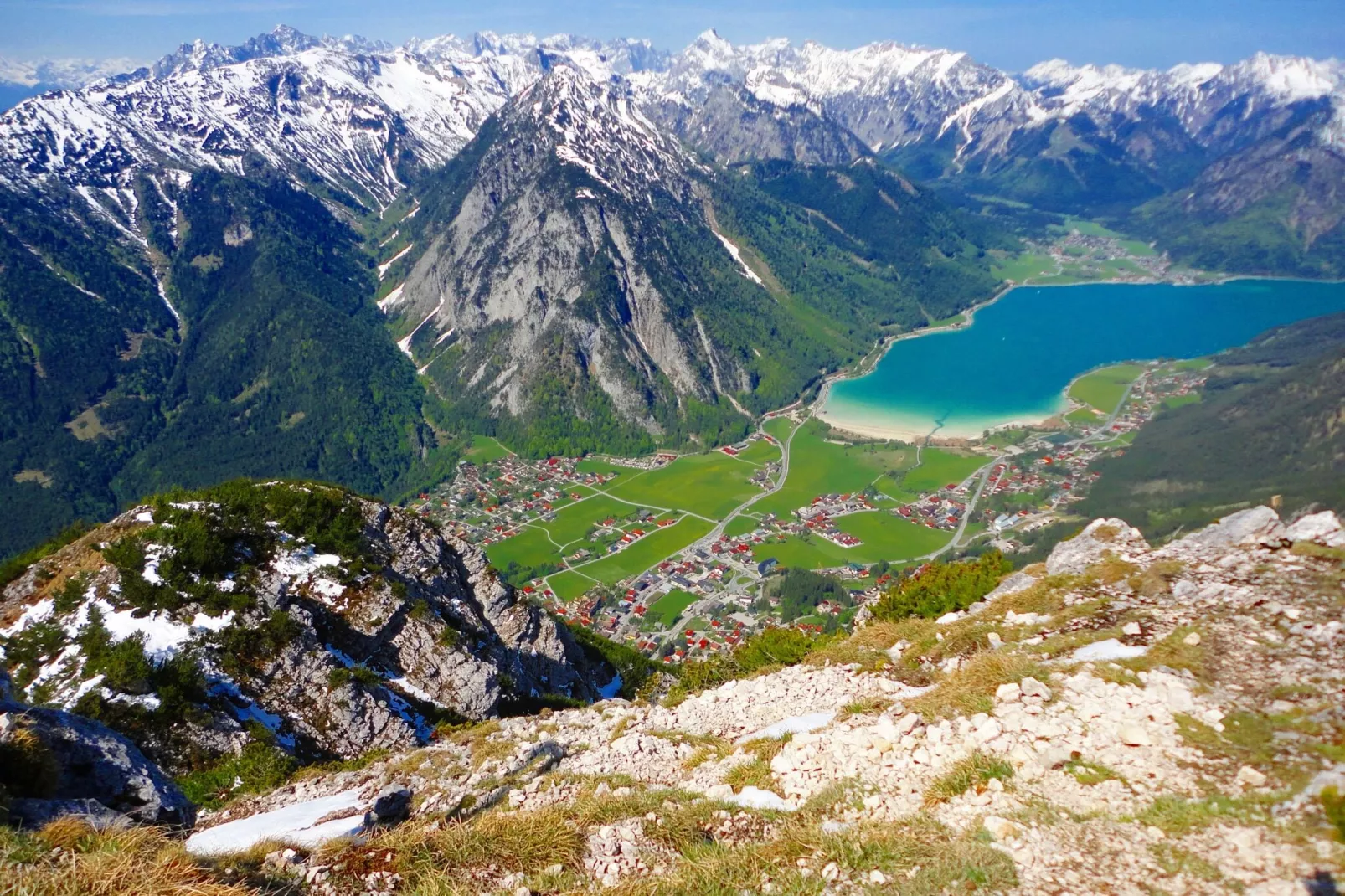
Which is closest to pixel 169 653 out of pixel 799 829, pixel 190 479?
pixel 799 829

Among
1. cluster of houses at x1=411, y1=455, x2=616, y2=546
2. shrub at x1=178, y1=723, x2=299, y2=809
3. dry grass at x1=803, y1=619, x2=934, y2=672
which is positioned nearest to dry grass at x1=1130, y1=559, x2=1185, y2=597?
dry grass at x1=803, y1=619, x2=934, y2=672

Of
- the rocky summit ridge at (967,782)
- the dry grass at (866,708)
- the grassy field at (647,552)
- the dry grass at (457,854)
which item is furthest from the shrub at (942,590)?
the grassy field at (647,552)

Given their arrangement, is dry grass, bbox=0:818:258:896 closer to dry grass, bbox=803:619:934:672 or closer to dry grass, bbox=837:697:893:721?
dry grass, bbox=837:697:893:721

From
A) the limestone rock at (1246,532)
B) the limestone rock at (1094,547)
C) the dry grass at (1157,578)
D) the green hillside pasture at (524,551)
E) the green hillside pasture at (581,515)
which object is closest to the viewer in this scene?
the dry grass at (1157,578)

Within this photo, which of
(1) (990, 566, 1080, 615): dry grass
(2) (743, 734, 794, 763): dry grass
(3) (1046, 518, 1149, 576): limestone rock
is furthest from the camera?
(3) (1046, 518, 1149, 576): limestone rock

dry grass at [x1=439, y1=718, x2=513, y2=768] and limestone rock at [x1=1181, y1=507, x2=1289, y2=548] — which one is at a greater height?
limestone rock at [x1=1181, y1=507, x2=1289, y2=548]

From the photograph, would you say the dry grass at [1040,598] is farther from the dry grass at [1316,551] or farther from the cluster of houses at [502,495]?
the cluster of houses at [502,495]
